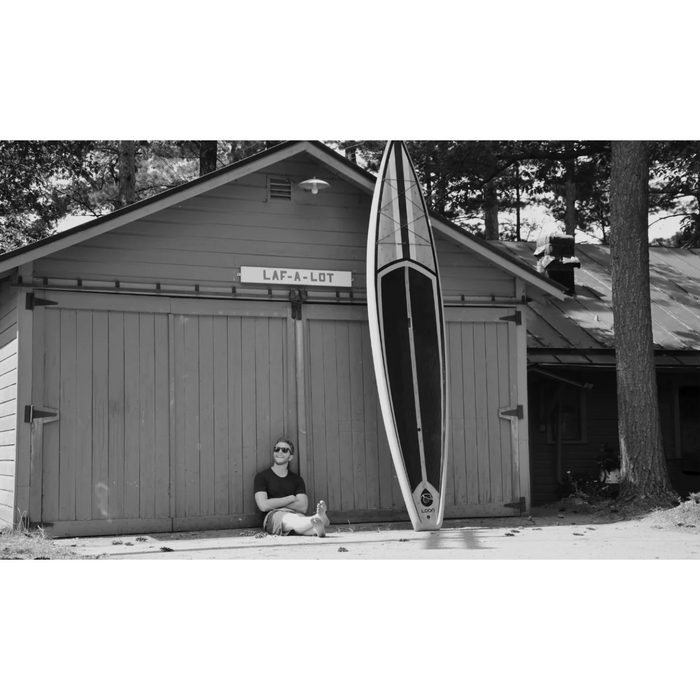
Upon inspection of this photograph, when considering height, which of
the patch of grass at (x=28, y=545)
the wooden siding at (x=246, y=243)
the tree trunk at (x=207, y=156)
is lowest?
the patch of grass at (x=28, y=545)

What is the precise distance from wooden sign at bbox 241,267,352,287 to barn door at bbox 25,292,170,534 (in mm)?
1062

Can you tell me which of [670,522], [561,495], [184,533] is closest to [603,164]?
[561,495]

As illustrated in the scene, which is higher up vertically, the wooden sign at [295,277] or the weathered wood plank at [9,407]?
the wooden sign at [295,277]

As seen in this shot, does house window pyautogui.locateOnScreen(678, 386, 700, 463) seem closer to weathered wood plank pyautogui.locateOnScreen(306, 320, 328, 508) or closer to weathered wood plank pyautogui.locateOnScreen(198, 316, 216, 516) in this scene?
weathered wood plank pyautogui.locateOnScreen(306, 320, 328, 508)

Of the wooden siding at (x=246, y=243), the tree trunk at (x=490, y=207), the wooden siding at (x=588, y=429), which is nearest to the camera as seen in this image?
the wooden siding at (x=246, y=243)

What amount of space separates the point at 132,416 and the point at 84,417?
0.49 m

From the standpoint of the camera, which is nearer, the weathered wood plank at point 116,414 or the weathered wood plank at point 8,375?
the weathered wood plank at point 8,375

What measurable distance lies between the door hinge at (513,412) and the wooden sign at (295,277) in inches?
93.1

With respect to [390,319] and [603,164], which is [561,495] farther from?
[603,164]

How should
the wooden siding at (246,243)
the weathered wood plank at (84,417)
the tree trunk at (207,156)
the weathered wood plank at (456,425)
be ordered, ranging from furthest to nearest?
the tree trunk at (207,156) < the weathered wood plank at (456,425) < the wooden siding at (246,243) < the weathered wood plank at (84,417)

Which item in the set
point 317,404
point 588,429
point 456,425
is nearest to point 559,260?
point 588,429

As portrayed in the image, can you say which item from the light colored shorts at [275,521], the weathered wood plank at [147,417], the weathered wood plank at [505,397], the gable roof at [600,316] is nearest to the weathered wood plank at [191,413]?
the weathered wood plank at [147,417]

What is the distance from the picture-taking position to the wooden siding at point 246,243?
10062 millimetres

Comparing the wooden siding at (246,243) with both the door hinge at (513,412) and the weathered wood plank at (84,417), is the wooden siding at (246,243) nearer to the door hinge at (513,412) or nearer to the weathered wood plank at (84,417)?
the weathered wood plank at (84,417)
